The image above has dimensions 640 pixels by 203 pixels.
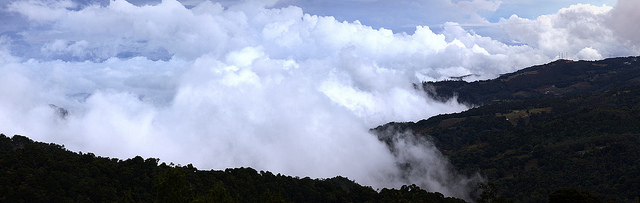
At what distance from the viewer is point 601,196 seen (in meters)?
177

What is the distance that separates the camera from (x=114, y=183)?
334 ft

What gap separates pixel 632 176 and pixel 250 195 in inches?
6131

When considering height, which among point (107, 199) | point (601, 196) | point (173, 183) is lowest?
point (173, 183)

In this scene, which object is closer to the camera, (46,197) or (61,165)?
(46,197)

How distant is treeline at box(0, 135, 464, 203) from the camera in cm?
8556

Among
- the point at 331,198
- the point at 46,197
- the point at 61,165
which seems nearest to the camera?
the point at 46,197

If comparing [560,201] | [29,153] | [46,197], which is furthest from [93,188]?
[560,201]

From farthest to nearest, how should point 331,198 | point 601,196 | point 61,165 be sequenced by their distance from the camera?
point 601,196 < point 331,198 < point 61,165

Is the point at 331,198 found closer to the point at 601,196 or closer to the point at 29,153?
the point at 29,153

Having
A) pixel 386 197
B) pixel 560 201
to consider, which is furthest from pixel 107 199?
pixel 560 201

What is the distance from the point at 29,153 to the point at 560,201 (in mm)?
102577

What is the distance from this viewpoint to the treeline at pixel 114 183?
8556 cm

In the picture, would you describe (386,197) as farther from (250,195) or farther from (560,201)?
(560,201)

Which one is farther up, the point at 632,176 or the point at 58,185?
the point at 632,176
